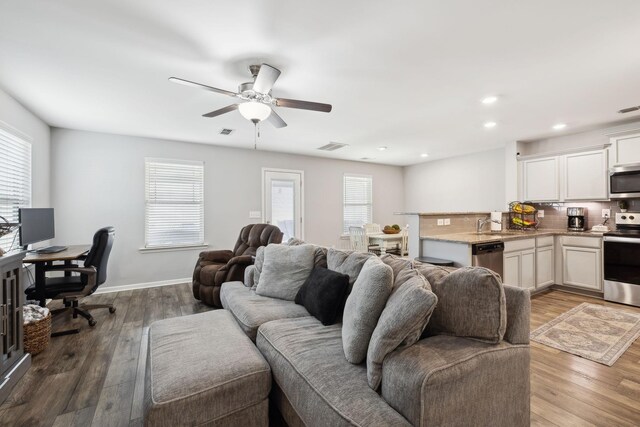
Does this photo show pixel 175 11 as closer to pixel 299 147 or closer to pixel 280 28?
pixel 280 28

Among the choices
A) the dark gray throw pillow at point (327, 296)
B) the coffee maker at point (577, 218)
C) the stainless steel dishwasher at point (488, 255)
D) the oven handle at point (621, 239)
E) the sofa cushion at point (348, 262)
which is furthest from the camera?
the coffee maker at point (577, 218)

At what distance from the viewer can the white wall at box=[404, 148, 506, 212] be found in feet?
19.0

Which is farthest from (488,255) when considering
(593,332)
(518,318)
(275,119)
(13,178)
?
(13,178)

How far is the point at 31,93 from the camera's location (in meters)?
3.05

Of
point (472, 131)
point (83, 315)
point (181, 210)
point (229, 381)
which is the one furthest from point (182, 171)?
point (472, 131)

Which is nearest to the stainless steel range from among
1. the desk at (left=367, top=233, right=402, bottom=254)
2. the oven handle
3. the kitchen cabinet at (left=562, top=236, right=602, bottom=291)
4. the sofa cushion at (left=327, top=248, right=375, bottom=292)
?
the oven handle

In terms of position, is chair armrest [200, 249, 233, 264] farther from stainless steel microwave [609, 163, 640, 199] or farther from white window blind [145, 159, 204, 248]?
stainless steel microwave [609, 163, 640, 199]

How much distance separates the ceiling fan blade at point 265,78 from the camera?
2.15 metres

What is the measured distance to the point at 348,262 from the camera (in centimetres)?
223

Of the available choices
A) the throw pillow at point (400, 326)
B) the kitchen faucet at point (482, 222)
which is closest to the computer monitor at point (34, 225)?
the throw pillow at point (400, 326)

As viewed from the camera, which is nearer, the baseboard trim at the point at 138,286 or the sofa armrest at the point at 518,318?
the sofa armrest at the point at 518,318

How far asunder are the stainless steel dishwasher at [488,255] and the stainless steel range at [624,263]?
1588 millimetres

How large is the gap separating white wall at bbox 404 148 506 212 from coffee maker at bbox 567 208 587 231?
1.07 metres

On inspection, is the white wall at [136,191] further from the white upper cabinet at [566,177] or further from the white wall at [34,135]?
the white upper cabinet at [566,177]
